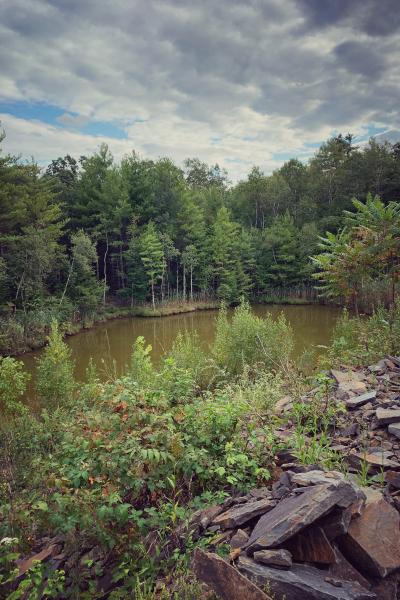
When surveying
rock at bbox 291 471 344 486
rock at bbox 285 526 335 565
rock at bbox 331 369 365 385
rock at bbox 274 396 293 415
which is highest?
rock at bbox 331 369 365 385

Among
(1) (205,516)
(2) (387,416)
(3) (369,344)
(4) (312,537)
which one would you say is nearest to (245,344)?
(3) (369,344)

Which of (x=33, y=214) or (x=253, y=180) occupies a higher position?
(x=253, y=180)

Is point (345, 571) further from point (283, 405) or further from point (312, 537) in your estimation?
point (283, 405)

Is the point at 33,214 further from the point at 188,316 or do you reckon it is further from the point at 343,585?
the point at 343,585

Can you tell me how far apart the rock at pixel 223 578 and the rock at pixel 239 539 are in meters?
0.25

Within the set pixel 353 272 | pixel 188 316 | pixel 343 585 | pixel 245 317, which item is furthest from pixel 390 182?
pixel 343 585

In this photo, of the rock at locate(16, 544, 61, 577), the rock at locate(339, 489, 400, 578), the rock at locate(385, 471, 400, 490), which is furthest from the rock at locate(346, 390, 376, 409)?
the rock at locate(16, 544, 61, 577)

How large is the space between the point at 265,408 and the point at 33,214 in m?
20.1

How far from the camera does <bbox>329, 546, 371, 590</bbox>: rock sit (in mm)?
2033

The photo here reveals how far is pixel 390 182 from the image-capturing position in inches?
1069

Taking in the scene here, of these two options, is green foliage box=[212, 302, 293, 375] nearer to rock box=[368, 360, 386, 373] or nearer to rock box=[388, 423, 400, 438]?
rock box=[368, 360, 386, 373]

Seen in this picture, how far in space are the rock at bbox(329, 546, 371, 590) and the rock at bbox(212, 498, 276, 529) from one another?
514mm

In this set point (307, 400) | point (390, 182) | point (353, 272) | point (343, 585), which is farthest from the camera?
point (390, 182)

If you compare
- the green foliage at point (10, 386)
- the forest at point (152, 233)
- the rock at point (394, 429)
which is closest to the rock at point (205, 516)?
the rock at point (394, 429)
